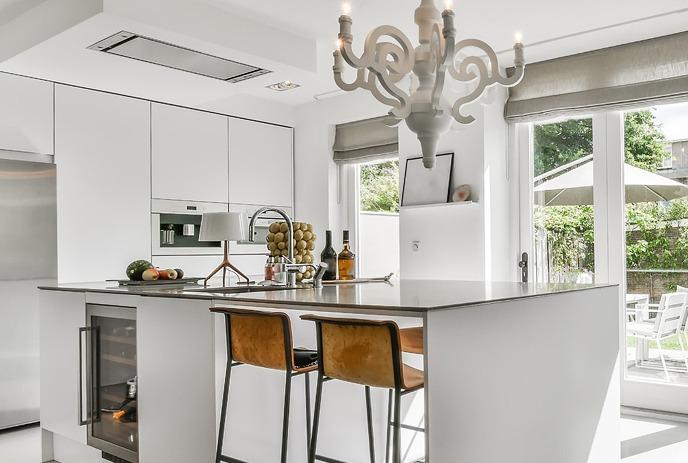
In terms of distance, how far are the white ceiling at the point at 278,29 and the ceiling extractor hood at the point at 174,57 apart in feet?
0.26

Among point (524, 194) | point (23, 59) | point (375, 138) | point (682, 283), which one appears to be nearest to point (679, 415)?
point (682, 283)

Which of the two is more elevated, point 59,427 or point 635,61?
point 635,61

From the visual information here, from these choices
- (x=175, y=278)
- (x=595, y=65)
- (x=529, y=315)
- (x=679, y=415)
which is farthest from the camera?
(x=595, y=65)

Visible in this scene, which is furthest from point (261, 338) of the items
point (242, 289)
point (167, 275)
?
point (167, 275)

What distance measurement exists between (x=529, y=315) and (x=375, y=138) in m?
3.56

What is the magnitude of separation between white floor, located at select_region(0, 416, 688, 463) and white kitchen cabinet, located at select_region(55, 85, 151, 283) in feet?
3.64

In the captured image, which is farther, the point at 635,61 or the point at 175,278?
the point at 635,61

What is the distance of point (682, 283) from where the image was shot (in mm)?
4312

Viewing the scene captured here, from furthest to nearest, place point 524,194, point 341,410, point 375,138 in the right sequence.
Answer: point 375,138 < point 524,194 < point 341,410

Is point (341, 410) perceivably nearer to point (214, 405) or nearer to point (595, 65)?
point (214, 405)

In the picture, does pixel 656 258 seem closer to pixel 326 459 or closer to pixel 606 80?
pixel 606 80

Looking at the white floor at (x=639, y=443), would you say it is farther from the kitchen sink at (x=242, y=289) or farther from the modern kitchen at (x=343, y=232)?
the kitchen sink at (x=242, y=289)

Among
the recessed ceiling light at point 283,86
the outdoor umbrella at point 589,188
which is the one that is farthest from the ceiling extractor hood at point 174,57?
the outdoor umbrella at point 589,188

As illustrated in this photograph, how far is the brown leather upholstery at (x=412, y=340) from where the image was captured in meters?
2.82
